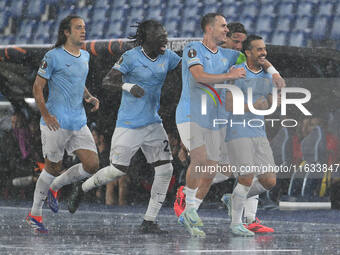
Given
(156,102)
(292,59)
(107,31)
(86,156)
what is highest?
(107,31)

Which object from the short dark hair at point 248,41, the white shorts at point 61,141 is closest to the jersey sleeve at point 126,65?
the white shorts at point 61,141

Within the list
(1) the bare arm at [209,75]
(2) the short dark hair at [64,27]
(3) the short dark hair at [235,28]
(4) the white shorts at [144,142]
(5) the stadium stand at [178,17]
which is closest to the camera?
(1) the bare arm at [209,75]

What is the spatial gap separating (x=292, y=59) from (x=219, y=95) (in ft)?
14.3

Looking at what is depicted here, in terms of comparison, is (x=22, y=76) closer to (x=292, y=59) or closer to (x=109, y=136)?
(x=109, y=136)

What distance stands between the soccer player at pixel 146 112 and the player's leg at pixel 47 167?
587 mm

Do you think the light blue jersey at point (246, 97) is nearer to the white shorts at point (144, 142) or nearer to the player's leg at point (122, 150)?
the white shorts at point (144, 142)

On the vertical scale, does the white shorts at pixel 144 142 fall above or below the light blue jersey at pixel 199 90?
below

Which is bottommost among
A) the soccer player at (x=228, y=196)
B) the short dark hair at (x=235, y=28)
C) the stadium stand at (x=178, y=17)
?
the soccer player at (x=228, y=196)

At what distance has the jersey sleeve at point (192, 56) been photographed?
8.27 meters

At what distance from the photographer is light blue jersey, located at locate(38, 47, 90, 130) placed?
8938 mm

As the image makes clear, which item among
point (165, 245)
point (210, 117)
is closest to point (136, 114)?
point (210, 117)

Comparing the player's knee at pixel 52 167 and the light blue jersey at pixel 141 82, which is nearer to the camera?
the light blue jersey at pixel 141 82

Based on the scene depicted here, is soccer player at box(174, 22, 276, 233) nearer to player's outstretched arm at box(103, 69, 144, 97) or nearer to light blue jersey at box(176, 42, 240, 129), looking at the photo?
light blue jersey at box(176, 42, 240, 129)

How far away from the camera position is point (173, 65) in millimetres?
8867
